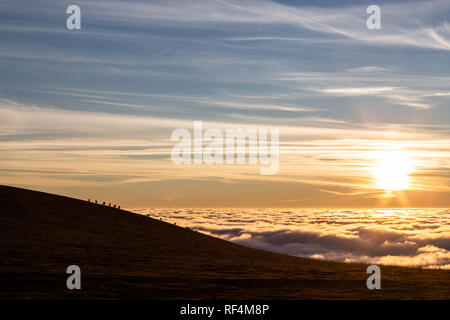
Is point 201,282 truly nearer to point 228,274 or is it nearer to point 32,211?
point 228,274

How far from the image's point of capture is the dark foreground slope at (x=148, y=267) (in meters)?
20.0

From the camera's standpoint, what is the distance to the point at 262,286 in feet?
70.8

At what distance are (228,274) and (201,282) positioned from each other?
3.19 m

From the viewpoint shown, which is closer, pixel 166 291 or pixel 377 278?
pixel 166 291

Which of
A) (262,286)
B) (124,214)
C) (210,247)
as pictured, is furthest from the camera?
(124,214)

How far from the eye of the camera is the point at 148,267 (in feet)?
85.4

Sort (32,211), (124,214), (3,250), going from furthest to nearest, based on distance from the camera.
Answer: (124,214) < (32,211) < (3,250)

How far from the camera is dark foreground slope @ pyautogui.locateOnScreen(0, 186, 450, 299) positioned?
65.6 feet

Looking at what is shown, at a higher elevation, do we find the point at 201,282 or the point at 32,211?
the point at 32,211
